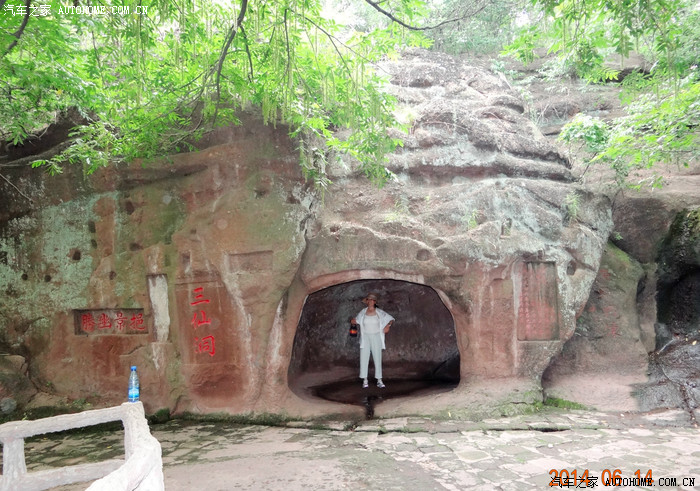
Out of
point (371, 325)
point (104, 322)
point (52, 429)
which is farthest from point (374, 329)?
point (52, 429)

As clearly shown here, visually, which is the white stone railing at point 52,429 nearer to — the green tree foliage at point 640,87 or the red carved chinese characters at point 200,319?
the red carved chinese characters at point 200,319

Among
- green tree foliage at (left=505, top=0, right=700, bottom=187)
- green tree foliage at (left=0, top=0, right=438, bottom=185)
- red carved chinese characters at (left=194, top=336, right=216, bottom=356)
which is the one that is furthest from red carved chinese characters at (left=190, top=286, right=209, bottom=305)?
green tree foliage at (left=505, top=0, right=700, bottom=187)

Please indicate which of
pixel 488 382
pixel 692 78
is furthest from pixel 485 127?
pixel 488 382

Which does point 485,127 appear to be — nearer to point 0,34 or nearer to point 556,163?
point 556,163

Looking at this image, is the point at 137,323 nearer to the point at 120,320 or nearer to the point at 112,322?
the point at 120,320

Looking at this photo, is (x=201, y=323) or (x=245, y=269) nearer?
(x=245, y=269)

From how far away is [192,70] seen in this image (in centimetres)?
589

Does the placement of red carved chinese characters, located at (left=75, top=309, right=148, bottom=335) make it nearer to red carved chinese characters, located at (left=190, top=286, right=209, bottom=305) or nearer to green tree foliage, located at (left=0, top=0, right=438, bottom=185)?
red carved chinese characters, located at (left=190, top=286, right=209, bottom=305)

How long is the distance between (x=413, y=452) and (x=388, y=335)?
19.4 feet

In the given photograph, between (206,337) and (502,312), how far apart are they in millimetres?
4346

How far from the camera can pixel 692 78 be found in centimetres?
646

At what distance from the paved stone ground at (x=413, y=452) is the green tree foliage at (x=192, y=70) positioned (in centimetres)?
340

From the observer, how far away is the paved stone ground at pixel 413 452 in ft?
15.3

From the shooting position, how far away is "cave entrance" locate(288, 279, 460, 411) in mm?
10727
